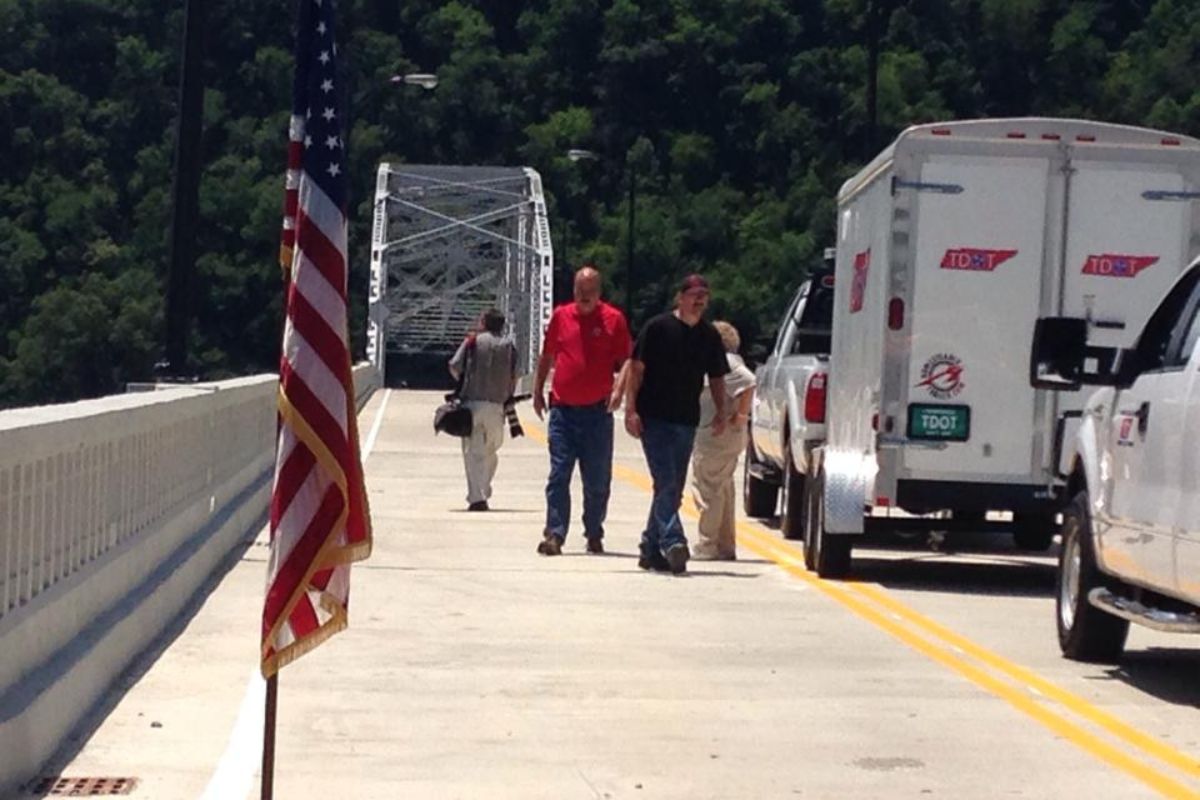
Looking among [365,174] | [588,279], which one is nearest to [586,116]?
[365,174]

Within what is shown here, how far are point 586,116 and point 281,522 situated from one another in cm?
12947

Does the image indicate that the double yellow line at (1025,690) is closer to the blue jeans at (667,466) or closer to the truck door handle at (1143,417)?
the blue jeans at (667,466)

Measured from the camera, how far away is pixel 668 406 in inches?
658

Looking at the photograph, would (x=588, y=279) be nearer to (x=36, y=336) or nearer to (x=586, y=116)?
(x=36, y=336)

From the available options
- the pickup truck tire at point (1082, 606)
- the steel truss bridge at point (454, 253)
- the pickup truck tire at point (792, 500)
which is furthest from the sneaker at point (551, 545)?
the steel truss bridge at point (454, 253)

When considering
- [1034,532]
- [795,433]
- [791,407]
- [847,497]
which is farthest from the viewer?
[791,407]

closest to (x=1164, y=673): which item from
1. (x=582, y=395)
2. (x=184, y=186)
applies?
(x=582, y=395)

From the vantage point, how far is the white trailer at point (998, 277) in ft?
51.8

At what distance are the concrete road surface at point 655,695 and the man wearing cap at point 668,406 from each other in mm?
365

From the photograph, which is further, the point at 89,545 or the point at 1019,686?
the point at 1019,686

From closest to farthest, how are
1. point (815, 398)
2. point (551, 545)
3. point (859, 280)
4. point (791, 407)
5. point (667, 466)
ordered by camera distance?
point (667, 466), point (859, 280), point (551, 545), point (815, 398), point (791, 407)

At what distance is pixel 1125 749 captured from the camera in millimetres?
9797

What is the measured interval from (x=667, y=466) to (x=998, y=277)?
2.52 meters

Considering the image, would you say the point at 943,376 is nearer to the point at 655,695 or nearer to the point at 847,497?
the point at 847,497
